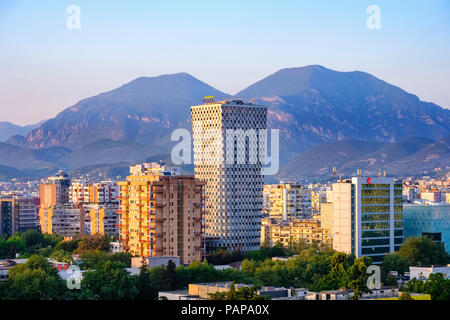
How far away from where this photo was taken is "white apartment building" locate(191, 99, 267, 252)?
182 ft

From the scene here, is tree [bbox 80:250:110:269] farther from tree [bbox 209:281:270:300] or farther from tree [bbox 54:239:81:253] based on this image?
tree [bbox 209:281:270:300]

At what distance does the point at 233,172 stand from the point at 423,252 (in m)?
15.5

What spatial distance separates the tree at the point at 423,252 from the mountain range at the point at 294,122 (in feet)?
304

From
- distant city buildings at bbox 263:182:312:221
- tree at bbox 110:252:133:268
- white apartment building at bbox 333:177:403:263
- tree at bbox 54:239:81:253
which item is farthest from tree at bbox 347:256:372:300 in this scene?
distant city buildings at bbox 263:182:312:221

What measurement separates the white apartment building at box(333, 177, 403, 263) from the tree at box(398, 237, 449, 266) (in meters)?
1.10

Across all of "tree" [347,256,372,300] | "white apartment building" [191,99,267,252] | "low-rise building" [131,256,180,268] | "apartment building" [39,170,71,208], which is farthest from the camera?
"apartment building" [39,170,71,208]

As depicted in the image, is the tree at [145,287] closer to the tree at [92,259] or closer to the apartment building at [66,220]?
the tree at [92,259]

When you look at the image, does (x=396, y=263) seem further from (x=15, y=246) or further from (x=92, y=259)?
(x=15, y=246)

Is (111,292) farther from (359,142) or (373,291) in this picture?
(359,142)

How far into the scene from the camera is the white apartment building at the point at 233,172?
2186 inches
